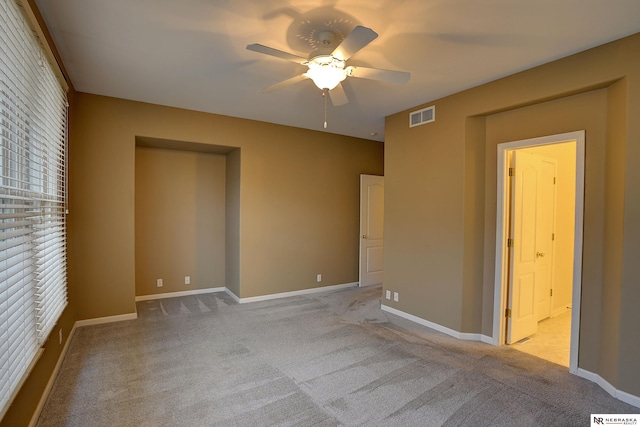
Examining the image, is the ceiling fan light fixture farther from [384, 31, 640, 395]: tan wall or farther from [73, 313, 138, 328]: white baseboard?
[73, 313, 138, 328]: white baseboard

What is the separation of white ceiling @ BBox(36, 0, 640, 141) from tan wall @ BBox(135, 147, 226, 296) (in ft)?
4.77

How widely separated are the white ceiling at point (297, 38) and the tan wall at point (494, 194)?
0.24 meters

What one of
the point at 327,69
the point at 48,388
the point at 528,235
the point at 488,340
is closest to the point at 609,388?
the point at 488,340

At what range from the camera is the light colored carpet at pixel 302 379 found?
2209 mm

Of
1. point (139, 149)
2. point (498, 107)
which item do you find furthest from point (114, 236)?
point (498, 107)

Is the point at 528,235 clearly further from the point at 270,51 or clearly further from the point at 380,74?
the point at 270,51

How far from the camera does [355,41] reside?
187cm

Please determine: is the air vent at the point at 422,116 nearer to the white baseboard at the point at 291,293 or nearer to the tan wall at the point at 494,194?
the tan wall at the point at 494,194

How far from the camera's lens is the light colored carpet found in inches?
87.0

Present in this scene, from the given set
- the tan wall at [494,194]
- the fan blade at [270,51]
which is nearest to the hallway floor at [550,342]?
the tan wall at [494,194]

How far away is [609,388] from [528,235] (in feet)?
5.12

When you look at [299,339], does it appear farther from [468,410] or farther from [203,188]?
[203,188]

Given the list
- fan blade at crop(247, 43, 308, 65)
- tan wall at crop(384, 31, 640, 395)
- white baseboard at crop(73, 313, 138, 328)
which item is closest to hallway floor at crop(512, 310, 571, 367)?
tan wall at crop(384, 31, 640, 395)

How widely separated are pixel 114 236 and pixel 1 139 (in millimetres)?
2516
